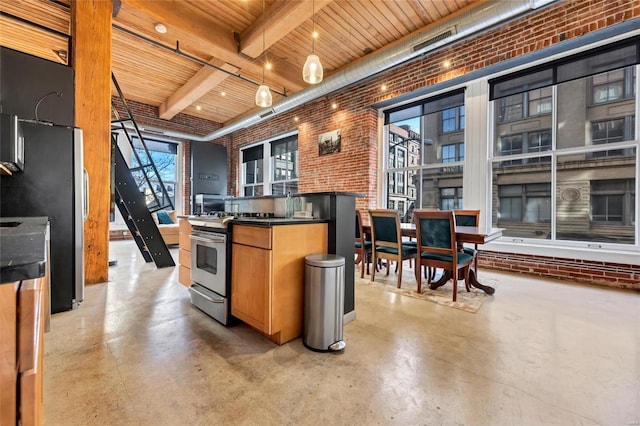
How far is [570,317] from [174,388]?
129 inches

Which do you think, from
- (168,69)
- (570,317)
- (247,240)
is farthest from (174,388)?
(168,69)

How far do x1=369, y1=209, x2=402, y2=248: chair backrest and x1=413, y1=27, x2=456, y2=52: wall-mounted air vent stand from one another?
240 centimetres

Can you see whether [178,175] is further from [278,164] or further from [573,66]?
[573,66]

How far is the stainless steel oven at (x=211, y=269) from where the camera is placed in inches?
88.3

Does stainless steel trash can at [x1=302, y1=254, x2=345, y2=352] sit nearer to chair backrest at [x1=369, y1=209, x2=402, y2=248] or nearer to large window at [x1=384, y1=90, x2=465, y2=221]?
chair backrest at [x1=369, y1=209, x2=402, y2=248]

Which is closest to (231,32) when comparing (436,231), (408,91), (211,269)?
(408,91)

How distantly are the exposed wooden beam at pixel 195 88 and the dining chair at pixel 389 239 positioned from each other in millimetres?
3996

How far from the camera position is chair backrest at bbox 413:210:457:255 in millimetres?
2912

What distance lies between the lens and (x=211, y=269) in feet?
7.99

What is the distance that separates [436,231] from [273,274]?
205cm

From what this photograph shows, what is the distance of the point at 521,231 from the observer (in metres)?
4.33

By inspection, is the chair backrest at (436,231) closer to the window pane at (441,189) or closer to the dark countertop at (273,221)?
the dark countertop at (273,221)

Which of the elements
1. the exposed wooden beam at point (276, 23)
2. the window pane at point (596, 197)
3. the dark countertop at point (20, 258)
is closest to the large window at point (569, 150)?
the window pane at point (596, 197)

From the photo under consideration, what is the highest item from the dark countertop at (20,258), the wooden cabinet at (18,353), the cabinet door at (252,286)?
the dark countertop at (20,258)
